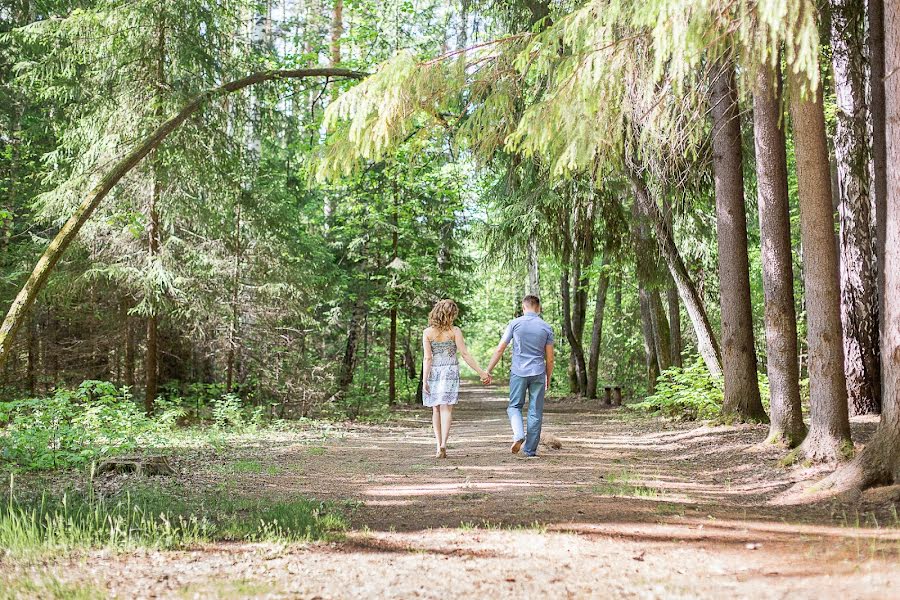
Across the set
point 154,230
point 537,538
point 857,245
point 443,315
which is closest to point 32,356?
point 154,230

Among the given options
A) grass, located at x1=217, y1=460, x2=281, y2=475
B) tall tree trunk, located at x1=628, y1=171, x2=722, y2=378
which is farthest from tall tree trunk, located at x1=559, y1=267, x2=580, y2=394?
grass, located at x1=217, y1=460, x2=281, y2=475

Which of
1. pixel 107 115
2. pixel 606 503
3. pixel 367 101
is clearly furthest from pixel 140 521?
pixel 107 115

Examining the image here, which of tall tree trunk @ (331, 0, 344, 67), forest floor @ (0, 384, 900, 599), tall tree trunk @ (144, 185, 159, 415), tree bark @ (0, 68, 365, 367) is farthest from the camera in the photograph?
tall tree trunk @ (331, 0, 344, 67)

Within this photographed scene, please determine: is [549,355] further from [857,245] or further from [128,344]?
[128,344]

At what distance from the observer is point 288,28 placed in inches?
901

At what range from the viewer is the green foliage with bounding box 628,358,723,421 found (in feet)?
42.5

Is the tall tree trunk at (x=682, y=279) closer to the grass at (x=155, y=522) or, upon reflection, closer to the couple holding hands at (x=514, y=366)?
the couple holding hands at (x=514, y=366)

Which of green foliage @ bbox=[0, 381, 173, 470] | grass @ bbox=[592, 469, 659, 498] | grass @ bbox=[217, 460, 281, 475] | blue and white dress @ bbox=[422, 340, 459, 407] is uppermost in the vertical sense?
blue and white dress @ bbox=[422, 340, 459, 407]

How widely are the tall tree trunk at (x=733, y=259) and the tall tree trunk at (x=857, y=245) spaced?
1461 millimetres

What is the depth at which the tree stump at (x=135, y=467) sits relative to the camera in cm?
782

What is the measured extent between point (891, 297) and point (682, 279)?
7.63 m

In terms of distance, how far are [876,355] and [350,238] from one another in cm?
1561

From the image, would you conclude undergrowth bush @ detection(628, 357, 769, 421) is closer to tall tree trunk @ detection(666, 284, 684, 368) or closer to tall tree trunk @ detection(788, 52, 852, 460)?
tall tree trunk @ detection(666, 284, 684, 368)

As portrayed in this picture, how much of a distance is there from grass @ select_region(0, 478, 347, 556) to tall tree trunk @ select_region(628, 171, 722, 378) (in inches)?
350
